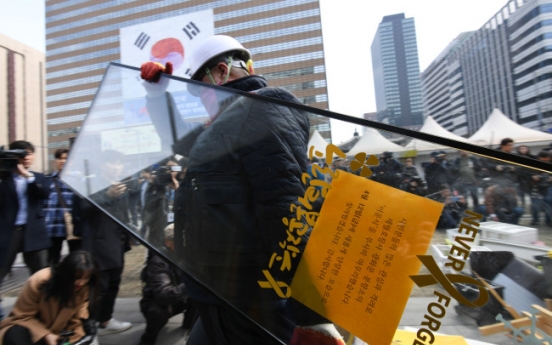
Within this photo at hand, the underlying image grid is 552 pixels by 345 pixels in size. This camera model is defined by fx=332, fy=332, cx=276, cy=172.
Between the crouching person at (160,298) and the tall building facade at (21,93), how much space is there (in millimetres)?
2215

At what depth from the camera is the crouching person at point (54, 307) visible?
168 centimetres

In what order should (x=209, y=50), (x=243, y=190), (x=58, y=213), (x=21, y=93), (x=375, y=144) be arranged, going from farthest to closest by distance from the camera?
1. (x=21, y=93)
2. (x=58, y=213)
3. (x=209, y=50)
4. (x=243, y=190)
5. (x=375, y=144)

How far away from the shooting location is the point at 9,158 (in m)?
2.31

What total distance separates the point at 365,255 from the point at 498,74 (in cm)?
394

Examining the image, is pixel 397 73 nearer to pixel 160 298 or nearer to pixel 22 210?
pixel 160 298

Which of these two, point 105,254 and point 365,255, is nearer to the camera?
point 365,255

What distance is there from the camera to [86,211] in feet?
7.85

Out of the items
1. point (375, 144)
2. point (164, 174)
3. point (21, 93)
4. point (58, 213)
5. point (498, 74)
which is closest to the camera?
point (375, 144)

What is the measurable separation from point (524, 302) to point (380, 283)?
241 millimetres

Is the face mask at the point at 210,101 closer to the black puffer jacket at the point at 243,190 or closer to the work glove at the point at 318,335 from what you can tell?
the black puffer jacket at the point at 243,190

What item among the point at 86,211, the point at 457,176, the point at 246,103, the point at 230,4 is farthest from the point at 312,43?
the point at 457,176

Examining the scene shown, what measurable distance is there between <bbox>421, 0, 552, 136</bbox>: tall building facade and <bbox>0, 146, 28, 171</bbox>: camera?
12.0 ft

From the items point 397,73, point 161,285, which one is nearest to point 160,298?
point 161,285

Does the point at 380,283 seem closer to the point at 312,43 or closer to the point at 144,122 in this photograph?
the point at 144,122
